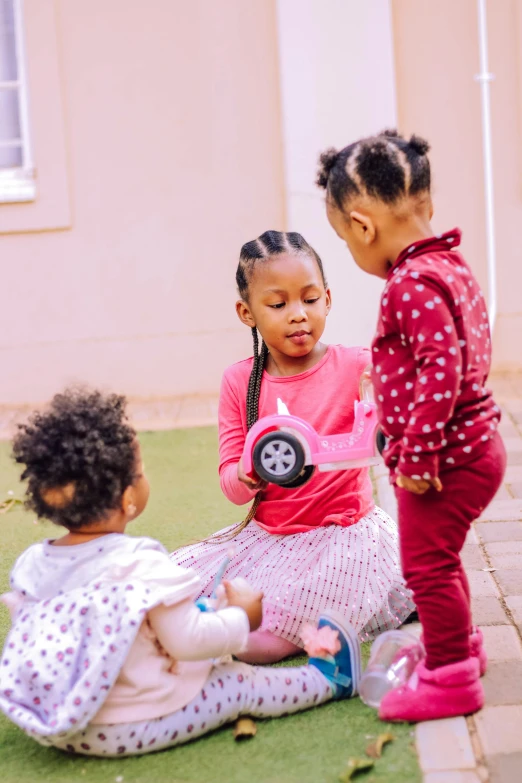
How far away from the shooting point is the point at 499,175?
7.34 metres

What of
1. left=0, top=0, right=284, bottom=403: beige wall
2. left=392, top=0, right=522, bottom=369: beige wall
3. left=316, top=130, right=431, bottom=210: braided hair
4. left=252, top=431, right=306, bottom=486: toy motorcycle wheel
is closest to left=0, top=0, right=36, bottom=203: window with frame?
left=0, top=0, right=284, bottom=403: beige wall

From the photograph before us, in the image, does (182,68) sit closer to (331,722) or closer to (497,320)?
(497,320)

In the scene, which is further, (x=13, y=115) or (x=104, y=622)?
(x=13, y=115)

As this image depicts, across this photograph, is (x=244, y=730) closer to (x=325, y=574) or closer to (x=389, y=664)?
(x=389, y=664)

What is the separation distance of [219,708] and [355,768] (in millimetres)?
404

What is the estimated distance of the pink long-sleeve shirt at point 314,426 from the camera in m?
3.43

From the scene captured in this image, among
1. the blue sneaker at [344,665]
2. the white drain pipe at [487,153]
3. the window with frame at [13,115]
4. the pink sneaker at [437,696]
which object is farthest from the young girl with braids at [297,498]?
the window with frame at [13,115]

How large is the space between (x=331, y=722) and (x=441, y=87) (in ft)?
17.9

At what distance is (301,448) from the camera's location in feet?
9.86

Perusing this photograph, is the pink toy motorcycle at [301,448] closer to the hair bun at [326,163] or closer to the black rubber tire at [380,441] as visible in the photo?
the black rubber tire at [380,441]

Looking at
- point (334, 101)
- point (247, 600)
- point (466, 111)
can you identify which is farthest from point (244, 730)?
point (466, 111)

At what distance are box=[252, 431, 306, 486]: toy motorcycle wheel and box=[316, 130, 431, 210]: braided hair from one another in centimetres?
68

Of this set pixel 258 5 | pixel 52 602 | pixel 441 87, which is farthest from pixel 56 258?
pixel 52 602

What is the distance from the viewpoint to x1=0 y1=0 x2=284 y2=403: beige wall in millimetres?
7344
